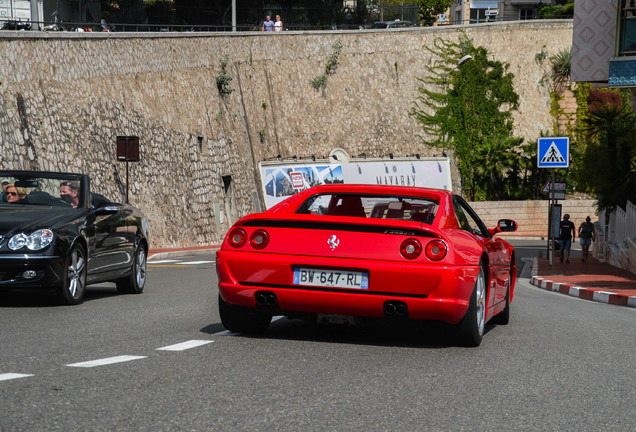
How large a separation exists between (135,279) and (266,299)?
220 inches

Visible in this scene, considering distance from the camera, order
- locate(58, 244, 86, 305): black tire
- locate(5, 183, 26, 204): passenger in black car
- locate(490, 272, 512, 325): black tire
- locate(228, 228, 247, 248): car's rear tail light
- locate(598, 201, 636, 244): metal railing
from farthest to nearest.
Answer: locate(598, 201, 636, 244): metal railing
locate(5, 183, 26, 204): passenger in black car
locate(58, 244, 86, 305): black tire
locate(490, 272, 512, 325): black tire
locate(228, 228, 247, 248): car's rear tail light

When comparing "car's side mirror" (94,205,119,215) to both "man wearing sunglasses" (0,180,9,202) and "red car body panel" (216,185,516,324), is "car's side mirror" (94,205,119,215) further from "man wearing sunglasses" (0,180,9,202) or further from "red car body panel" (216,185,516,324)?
"red car body panel" (216,185,516,324)

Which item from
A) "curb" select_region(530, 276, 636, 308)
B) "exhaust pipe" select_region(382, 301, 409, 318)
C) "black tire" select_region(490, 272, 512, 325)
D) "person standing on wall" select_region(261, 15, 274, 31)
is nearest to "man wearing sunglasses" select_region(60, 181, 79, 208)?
"black tire" select_region(490, 272, 512, 325)

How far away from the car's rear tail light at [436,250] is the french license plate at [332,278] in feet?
1.64

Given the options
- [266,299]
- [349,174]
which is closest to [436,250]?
[266,299]

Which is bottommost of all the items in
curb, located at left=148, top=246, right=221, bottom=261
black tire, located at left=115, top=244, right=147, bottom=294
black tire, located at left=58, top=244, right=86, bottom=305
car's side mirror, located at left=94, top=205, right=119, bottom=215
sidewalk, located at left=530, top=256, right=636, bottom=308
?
curb, located at left=148, top=246, right=221, bottom=261

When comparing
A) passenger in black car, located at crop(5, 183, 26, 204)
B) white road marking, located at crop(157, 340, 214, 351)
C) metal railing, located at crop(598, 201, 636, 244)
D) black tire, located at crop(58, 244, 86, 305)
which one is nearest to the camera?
white road marking, located at crop(157, 340, 214, 351)

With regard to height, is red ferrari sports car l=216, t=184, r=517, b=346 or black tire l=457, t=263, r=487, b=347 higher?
red ferrari sports car l=216, t=184, r=517, b=346

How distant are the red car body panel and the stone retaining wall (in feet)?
63.8

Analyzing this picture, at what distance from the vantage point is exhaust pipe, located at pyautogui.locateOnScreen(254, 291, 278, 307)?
25.3ft

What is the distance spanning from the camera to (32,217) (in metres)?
10.6

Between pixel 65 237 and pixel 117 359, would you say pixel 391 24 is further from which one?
pixel 117 359

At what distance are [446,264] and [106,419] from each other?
11.1 ft

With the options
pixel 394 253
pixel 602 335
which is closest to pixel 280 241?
pixel 394 253
